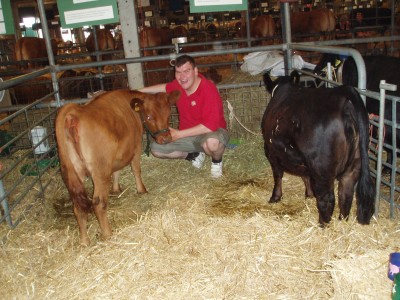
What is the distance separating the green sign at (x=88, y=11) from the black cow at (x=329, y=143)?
2.87m

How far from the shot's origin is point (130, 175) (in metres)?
5.42

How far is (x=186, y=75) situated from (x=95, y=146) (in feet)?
5.36

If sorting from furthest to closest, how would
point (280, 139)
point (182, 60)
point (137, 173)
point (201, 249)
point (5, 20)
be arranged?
point (5, 20)
point (137, 173)
point (182, 60)
point (280, 139)
point (201, 249)

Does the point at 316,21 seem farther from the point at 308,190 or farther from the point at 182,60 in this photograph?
the point at 308,190

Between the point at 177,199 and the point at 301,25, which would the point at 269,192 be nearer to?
the point at 177,199

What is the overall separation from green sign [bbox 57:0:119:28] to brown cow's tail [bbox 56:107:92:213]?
→ 2.20 metres

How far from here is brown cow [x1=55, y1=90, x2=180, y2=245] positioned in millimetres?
3510

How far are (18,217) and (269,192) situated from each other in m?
2.74

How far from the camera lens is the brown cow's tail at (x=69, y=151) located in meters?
3.48

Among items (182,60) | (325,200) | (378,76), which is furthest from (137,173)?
(378,76)

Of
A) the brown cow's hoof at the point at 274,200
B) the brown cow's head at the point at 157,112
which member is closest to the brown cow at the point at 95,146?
the brown cow's head at the point at 157,112

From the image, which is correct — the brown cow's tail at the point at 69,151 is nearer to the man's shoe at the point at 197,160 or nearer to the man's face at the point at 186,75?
the man's face at the point at 186,75

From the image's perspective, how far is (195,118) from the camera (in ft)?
17.0

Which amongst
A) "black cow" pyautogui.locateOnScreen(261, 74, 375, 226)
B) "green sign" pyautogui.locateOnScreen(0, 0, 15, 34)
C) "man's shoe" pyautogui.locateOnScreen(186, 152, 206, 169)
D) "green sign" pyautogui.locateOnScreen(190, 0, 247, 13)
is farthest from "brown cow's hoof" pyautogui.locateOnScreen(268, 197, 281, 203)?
"green sign" pyautogui.locateOnScreen(0, 0, 15, 34)
